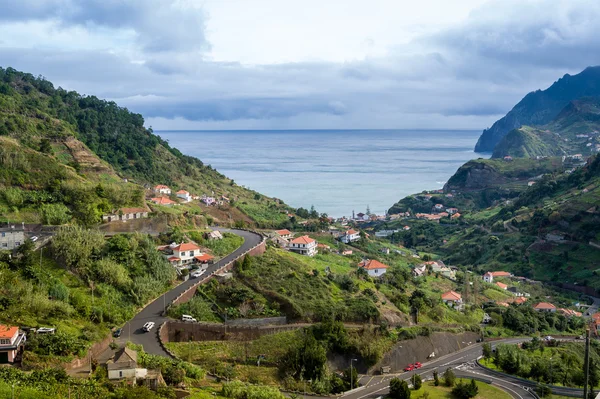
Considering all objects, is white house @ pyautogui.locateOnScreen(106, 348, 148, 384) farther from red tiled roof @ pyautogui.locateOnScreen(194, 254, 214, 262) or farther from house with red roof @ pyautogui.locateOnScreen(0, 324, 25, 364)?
red tiled roof @ pyautogui.locateOnScreen(194, 254, 214, 262)

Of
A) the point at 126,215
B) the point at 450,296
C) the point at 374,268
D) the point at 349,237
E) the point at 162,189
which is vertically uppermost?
the point at 162,189

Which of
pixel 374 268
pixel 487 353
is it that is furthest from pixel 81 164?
pixel 487 353

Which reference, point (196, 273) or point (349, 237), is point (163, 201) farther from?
point (349, 237)

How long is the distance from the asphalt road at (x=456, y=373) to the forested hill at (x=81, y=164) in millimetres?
21289

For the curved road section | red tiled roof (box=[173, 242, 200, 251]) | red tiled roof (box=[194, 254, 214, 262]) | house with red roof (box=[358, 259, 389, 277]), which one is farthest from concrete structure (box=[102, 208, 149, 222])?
house with red roof (box=[358, 259, 389, 277])

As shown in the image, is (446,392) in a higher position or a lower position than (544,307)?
higher

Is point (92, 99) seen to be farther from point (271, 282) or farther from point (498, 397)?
point (498, 397)

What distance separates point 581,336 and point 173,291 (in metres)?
33.4

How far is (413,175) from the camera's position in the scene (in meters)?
189

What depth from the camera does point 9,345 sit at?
23969mm

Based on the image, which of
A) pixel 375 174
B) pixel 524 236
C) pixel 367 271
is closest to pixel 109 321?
pixel 367 271

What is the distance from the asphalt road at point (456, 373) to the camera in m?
29.8

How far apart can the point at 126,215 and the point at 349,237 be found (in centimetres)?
3892

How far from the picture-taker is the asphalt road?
2984 centimetres
